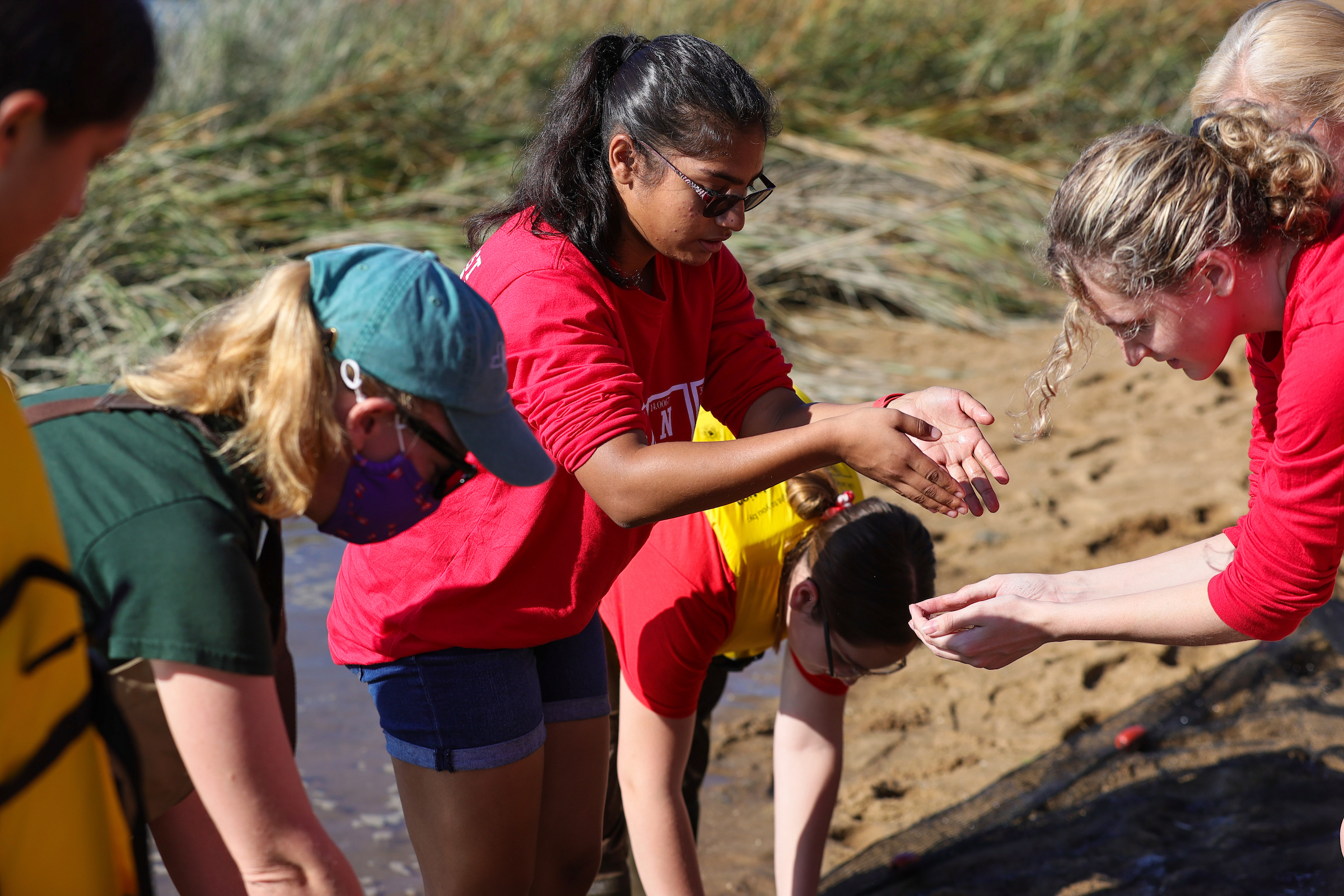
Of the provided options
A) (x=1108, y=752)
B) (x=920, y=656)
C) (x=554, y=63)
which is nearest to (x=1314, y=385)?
(x=1108, y=752)

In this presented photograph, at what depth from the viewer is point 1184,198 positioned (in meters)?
1.88

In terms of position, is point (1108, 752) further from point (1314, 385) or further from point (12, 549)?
point (12, 549)

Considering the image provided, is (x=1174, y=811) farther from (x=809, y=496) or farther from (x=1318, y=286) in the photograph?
(x=1318, y=286)

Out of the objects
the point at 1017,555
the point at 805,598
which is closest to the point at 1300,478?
the point at 805,598

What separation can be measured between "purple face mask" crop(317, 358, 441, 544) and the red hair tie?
1261 mm

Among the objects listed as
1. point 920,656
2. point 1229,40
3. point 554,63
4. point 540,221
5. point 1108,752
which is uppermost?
point 1229,40

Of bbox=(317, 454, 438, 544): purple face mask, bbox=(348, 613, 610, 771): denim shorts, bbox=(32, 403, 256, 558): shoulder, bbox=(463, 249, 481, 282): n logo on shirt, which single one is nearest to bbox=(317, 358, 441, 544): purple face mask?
bbox=(317, 454, 438, 544): purple face mask

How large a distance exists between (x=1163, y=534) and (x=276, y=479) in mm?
4490

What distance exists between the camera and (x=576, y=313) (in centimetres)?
208

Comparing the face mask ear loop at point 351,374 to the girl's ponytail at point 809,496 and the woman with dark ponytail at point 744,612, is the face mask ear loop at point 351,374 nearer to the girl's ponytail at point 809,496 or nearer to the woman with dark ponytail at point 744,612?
the woman with dark ponytail at point 744,612

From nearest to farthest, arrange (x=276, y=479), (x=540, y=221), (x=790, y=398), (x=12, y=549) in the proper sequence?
(x=12, y=549)
(x=276, y=479)
(x=540, y=221)
(x=790, y=398)

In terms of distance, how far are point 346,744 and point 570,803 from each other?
2044mm

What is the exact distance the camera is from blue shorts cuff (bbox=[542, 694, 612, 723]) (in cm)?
240

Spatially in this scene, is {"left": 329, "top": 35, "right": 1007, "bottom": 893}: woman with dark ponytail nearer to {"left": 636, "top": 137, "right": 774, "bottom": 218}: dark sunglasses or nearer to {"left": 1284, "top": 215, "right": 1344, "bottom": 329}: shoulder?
{"left": 636, "top": 137, "right": 774, "bottom": 218}: dark sunglasses
